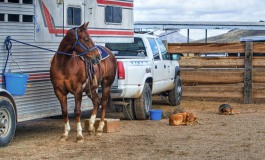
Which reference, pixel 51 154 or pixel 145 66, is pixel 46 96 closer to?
pixel 51 154

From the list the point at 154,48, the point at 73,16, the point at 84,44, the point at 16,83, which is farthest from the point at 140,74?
the point at 16,83

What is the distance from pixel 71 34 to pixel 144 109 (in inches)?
143

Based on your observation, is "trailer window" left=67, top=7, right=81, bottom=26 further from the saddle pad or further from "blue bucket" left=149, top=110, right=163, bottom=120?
"blue bucket" left=149, top=110, right=163, bottom=120

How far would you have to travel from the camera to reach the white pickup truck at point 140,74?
1344cm

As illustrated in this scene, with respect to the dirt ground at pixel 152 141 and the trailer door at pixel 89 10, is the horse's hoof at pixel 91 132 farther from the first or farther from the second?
the trailer door at pixel 89 10

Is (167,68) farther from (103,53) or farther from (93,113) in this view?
(93,113)

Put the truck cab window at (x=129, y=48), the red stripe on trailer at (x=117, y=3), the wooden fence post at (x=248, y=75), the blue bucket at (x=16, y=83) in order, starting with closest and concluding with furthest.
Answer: the blue bucket at (x=16, y=83)
the red stripe on trailer at (x=117, y=3)
the truck cab window at (x=129, y=48)
the wooden fence post at (x=248, y=75)

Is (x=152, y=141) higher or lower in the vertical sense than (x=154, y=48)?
lower

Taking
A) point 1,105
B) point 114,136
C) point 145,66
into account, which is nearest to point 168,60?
point 145,66

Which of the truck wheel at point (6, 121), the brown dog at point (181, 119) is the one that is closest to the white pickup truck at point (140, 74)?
the brown dog at point (181, 119)

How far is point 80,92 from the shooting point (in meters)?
11.1

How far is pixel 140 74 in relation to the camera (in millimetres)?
13914

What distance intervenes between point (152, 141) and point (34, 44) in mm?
2591

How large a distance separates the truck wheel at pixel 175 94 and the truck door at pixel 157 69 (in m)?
1.63
